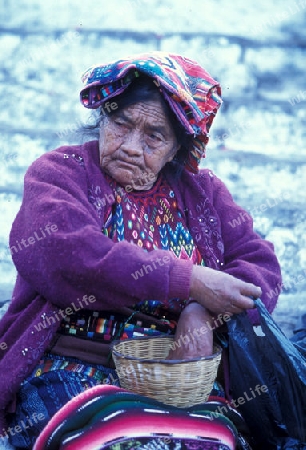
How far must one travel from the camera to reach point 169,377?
1849mm

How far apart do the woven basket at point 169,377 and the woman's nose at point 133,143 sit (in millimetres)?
781

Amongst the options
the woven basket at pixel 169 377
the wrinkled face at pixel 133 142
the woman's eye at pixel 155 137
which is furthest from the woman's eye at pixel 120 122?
the woven basket at pixel 169 377

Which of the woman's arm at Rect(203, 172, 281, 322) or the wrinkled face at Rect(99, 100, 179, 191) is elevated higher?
the wrinkled face at Rect(99, 100, 179, 191)

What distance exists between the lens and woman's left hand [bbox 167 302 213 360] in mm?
2139

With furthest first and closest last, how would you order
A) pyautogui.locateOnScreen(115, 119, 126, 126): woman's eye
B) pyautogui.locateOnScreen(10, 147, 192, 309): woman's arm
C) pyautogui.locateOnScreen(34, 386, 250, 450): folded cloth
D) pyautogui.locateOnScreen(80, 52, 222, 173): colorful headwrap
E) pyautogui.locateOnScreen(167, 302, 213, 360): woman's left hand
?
1. pyautogui.locateOnScreen(115, 119, 126, 126): woman's eye
2. pyautogui.locateOnScreen(80, 52, 222, 173): colorful headwrap
3. pyautogui.locateOnScreen(167, 302, 213, 360): woman's left hand
4. pyautogui.locateOnScreen(10, 147, 192, 309): woman's arm
5. pyautogui.locateOnScreen(34, 386, 250, 450): folded cloth

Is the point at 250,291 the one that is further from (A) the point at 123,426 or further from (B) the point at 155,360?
(A) the point at 123,426

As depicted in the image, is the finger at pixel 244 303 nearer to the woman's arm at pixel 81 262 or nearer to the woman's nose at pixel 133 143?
the woman's arm at pixel 81 262

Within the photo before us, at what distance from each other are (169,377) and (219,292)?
423 mm

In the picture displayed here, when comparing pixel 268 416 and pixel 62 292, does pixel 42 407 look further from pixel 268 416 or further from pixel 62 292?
pixel 268 416

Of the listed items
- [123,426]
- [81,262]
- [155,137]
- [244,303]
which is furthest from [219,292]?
[155,137]

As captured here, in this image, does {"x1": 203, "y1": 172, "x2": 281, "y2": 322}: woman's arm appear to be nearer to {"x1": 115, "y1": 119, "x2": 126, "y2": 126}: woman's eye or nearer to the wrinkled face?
the wrinkled face

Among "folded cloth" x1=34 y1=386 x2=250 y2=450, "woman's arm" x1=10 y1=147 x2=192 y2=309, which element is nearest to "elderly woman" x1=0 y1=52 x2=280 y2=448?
"woman's arm" x1=10 y1=147 x2=192 y2=309

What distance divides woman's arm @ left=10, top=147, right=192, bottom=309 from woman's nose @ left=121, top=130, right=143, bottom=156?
0.35 meters

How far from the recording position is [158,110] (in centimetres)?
243
